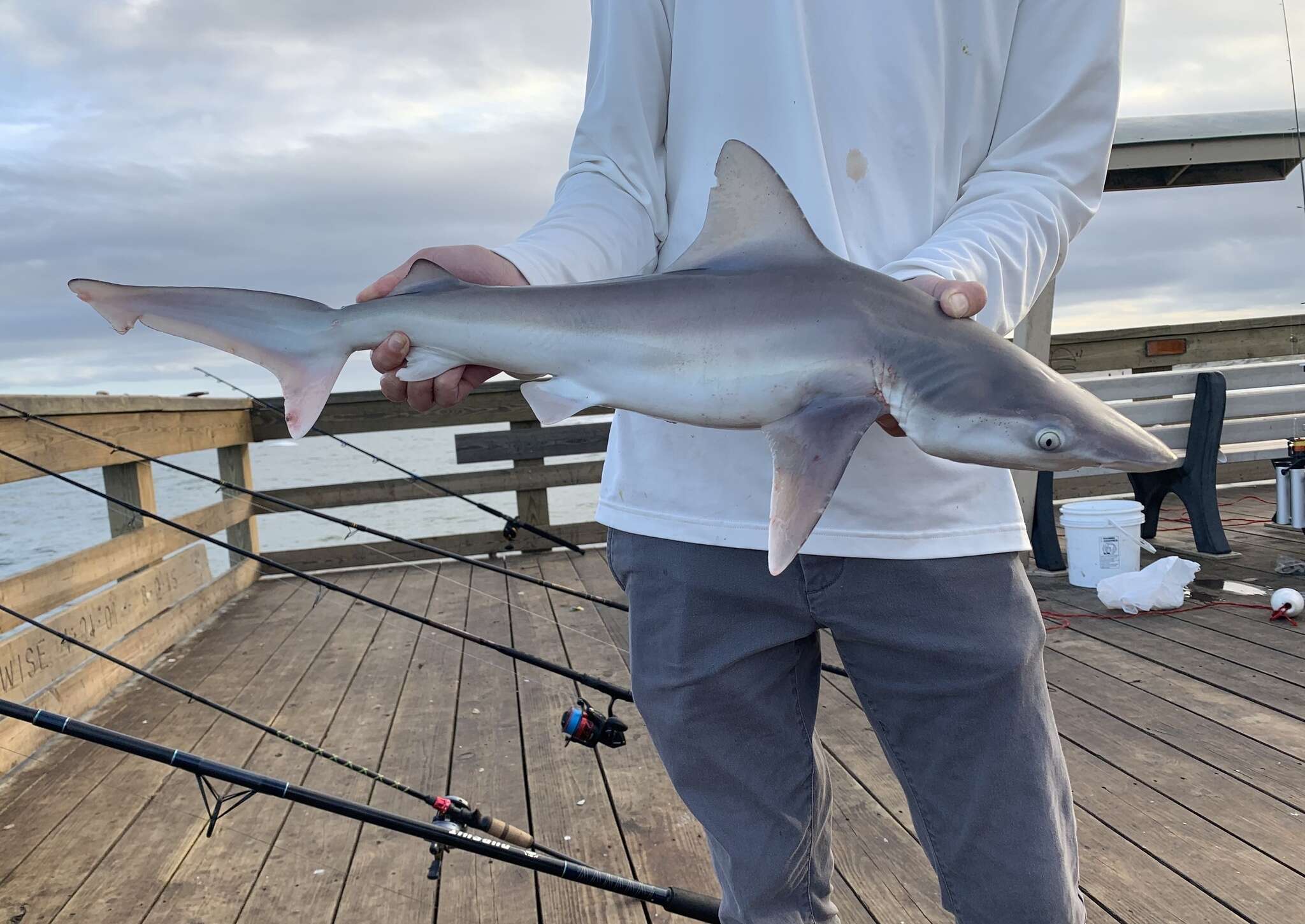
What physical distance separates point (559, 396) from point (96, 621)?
13.0ft

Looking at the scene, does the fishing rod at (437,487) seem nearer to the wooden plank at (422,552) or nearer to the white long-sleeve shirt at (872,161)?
the wooden plank at (422,552)

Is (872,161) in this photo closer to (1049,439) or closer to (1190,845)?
(1049,439)

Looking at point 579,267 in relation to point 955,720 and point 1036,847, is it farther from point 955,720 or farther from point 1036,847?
point 1036,847

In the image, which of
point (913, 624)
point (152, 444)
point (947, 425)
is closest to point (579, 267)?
point (947, 425)

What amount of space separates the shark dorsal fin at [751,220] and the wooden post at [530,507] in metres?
5.95

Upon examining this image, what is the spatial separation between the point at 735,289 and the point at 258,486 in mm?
7373

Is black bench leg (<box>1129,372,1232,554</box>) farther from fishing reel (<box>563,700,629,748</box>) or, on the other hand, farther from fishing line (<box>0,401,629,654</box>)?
fishing reel (<box>563,700,629,748</box>)

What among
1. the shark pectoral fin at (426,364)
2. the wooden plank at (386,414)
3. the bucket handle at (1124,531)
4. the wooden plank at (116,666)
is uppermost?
the shark pectoral fin at (426,364)

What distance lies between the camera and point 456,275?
1.25 metres

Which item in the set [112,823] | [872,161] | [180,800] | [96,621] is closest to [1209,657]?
[872,161]

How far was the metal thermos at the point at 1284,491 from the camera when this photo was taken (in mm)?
5516

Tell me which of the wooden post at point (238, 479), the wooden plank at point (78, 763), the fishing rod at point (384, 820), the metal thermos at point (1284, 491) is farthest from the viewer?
the wooden post at point (238, 479)

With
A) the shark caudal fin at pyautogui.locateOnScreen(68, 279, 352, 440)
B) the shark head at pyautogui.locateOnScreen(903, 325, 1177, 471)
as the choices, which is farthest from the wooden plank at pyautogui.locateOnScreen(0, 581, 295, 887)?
the shark head at pyautogui.locateOnScreen(903, 325, 1177, 471)

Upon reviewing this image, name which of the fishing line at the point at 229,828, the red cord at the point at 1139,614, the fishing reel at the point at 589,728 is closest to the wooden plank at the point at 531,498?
the red cord at the point at 1139,614
